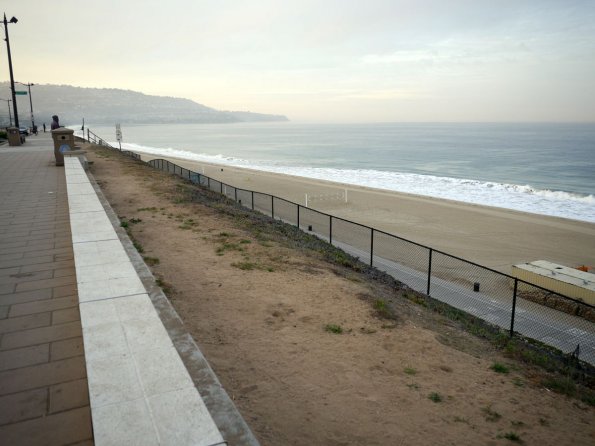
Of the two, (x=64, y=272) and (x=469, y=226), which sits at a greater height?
(x=64, y=272)

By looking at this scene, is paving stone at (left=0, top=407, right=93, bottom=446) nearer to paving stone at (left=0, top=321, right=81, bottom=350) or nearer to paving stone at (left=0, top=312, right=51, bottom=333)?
paving stone at (left=0, top=321, right=81, bottom=350)

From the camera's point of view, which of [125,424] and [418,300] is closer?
[125,424]

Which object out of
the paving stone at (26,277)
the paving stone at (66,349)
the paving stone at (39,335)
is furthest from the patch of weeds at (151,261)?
the paving stone at (66,349)

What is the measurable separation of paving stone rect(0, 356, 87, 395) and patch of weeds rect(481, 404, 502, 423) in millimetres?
4255

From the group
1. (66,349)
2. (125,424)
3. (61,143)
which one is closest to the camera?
(125,424)

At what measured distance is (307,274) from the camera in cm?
927

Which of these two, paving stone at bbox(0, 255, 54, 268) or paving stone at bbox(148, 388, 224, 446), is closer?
paving stone at bbox(148, 388, 224, 446)

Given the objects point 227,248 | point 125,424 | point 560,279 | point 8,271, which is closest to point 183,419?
point 125,424

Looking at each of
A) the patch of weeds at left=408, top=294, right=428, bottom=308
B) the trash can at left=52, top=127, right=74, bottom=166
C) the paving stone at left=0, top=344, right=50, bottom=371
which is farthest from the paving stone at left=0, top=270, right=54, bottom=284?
the trash can at left=52, top=127, right=74, bottom=166

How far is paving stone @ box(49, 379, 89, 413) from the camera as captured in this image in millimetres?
3814

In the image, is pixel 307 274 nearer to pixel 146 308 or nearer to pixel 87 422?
pixel 146 308

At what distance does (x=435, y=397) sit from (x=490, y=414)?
597 mm

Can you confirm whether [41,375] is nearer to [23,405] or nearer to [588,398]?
[23,405]

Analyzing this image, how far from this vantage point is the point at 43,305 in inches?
229
